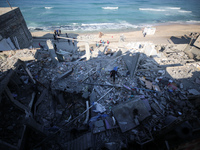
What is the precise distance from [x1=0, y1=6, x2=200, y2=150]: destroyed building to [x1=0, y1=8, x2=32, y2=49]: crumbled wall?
19.1 ft

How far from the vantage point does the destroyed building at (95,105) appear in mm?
4406

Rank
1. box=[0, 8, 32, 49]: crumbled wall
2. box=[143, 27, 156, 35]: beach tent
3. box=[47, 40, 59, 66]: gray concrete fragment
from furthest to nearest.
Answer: box=[143, 27, 156, 35]: beach tent → box=[0, 8, 32, 49]: crumbled wall → box=[47, 40, 59, 66]: gray concrete fragment

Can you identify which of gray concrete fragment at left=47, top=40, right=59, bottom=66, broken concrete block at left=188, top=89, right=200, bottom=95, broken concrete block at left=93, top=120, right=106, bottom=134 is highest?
gray concrete fragment at left=47, top=40, right=59, bottom=66

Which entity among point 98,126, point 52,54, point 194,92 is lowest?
point 194,92

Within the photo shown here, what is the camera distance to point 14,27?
11617 mm

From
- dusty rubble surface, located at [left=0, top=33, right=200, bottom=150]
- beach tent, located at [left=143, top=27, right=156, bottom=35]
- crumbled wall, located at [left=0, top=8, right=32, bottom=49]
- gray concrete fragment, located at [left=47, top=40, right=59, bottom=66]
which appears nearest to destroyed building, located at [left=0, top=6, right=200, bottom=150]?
dusty rubble surface, located at [left=0, top=33, right=200, bottom=150]

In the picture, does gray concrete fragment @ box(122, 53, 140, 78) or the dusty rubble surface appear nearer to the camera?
the dusty rubble surface

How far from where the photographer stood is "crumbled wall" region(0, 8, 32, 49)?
406 inches

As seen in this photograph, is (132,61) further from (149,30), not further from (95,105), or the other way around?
(149,30)

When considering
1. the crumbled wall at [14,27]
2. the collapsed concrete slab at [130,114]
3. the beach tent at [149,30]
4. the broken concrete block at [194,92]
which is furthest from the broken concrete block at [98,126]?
the beach tent at [149,30]

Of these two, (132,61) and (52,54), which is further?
(52,54)

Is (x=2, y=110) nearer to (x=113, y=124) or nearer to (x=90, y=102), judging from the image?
(x=90, y=102)

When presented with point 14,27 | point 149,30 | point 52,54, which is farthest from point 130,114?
point 149,30

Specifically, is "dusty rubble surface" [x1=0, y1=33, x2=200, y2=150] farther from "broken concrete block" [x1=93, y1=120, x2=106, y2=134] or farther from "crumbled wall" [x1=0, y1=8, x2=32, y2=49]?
"crumbled wall" [x1=0, y1=8, x2=32, y2=49]
